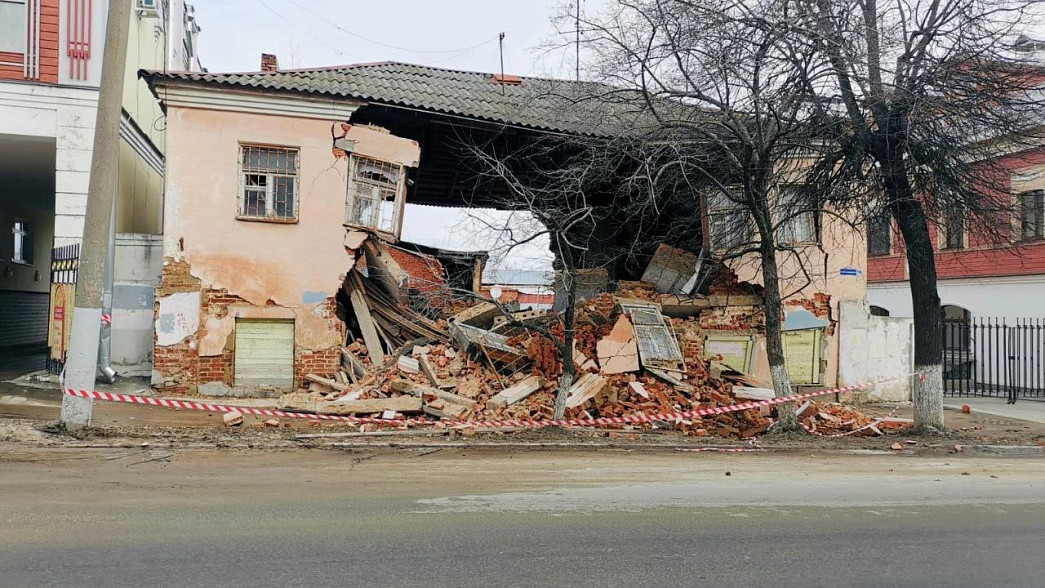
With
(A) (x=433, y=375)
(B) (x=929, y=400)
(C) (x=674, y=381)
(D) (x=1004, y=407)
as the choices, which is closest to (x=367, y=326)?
(A) (x=433, y=375)

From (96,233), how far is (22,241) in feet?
60.0

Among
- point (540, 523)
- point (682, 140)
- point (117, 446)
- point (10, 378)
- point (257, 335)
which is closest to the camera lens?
point (540, 523)

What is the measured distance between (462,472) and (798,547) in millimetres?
4058

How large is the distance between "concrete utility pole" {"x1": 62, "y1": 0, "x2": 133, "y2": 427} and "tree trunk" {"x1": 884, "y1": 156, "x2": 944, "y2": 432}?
12.1 meters

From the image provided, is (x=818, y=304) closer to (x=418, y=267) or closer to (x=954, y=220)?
(x=954, y=220)

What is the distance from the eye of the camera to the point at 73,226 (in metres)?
15.1

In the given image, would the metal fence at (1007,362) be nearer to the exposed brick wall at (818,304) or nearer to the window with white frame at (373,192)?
the exposed brick wall at (818,304)

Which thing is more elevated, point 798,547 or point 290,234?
point 290,234

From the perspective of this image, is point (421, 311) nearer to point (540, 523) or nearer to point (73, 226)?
point (73, 226)

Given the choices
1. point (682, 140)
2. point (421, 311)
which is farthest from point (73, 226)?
point (682, 140)

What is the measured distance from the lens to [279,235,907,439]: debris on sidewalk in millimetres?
12359

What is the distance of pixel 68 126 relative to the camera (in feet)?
49.5

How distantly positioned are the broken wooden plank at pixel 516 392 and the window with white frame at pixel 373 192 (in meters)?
4.99

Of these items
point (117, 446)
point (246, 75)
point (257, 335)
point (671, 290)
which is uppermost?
point (246, 75)
